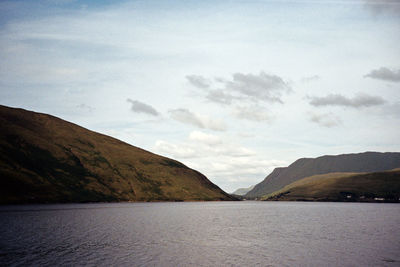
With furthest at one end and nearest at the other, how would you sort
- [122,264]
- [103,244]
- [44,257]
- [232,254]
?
[103,244], [232,254], [44,257], [122,264]

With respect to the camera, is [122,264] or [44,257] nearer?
[122,264]

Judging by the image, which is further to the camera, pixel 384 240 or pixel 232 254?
pixel 384 240

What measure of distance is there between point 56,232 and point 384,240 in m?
→ 76.3

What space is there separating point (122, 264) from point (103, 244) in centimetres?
2007

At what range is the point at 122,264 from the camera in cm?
4647

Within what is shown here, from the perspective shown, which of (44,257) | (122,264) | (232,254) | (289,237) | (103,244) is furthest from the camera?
(289,237)

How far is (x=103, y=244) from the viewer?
212 feet

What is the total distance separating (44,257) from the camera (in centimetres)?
5000

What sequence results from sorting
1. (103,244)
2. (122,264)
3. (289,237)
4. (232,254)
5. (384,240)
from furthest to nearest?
1. (289,237)
2. (384,240)
3. (103,244)
4. (232,254)
5. (122,264)

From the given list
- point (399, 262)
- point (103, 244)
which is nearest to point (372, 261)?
point (399, 262)

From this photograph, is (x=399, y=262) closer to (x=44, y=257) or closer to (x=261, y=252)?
(x=261, y=252)

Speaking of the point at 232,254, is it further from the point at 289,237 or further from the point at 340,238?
the point at 340,238

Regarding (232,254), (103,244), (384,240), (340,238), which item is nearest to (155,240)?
(103,244)

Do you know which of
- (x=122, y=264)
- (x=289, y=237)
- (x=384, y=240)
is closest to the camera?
(x=122, y=264)
